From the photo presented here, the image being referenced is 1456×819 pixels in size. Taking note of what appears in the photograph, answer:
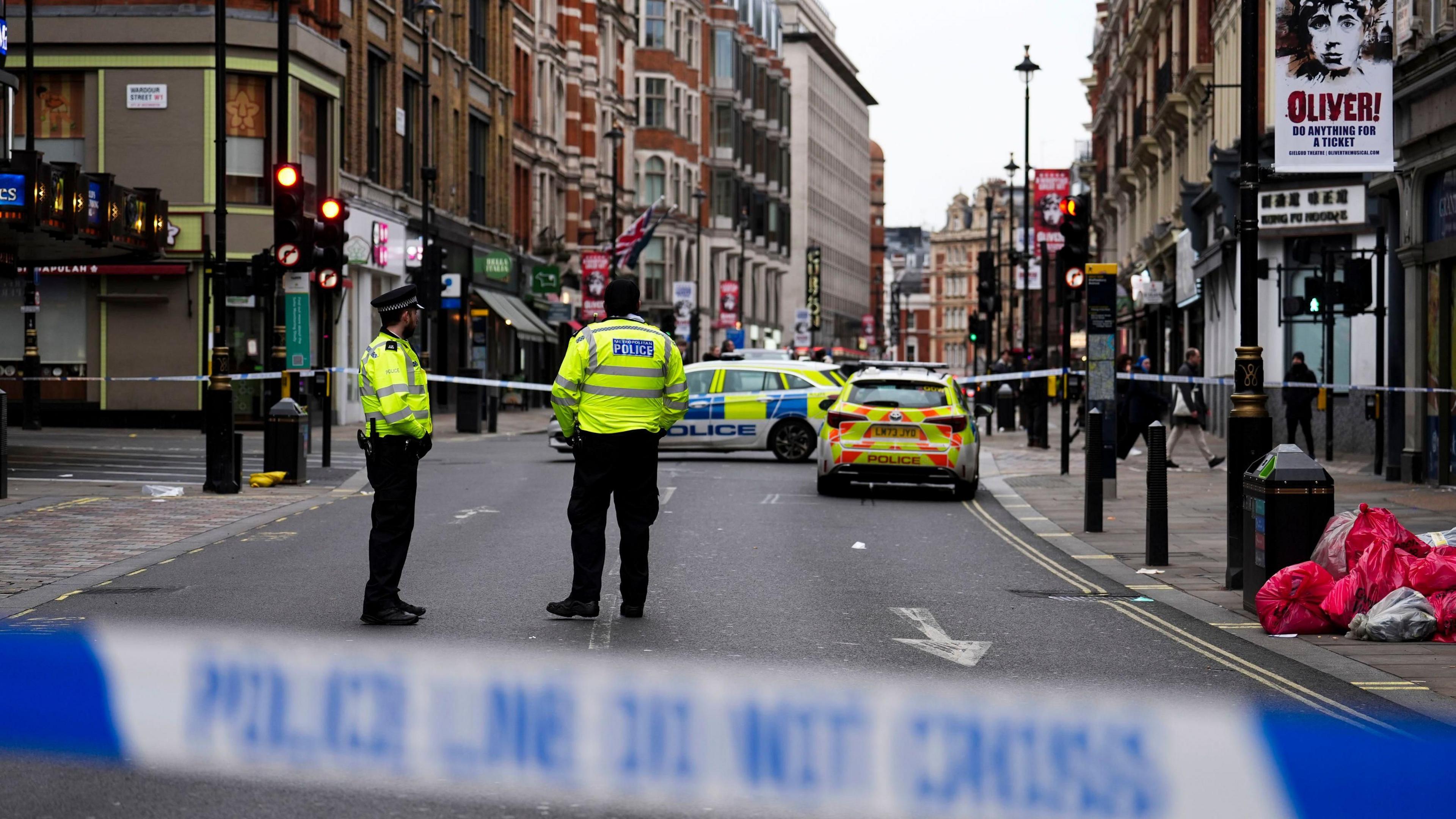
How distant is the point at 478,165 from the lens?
175 ft

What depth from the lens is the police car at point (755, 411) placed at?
26.1 meters

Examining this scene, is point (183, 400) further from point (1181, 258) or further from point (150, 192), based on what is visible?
point (1181, 258)

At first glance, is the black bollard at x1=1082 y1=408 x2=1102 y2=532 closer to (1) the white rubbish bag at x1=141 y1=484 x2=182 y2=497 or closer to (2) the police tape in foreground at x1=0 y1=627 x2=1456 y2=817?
(2) the police tape in foreground at x1=0 y1=627 x2=1456 y2=817

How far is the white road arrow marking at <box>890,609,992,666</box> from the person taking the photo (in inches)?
346

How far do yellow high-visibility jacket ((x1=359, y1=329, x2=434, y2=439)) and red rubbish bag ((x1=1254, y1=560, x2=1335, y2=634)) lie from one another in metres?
4.54

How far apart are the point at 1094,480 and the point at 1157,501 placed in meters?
2.63

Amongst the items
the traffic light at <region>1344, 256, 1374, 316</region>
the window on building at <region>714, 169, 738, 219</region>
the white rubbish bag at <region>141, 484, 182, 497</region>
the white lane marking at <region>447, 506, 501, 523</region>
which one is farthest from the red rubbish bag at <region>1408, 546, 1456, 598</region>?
the window on building at <region>714, 169, 738, 219</region>

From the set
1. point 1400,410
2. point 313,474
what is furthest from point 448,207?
point 1400,410

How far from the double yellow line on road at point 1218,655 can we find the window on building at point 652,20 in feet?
239

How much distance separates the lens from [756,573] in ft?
40.4

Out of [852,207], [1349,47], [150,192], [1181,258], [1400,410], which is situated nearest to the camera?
[1349,47]

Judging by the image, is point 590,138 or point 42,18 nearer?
point 42,18

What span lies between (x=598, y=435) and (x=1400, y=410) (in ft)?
49.1

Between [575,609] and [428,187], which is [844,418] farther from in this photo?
[428,187]
